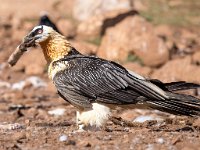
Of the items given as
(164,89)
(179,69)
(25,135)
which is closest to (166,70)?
(179,69)

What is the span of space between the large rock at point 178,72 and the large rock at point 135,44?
1287mm

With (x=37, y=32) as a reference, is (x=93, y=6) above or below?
above

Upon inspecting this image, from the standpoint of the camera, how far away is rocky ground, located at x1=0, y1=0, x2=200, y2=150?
7.54 meters

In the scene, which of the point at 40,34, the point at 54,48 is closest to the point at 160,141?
the point at 54,48

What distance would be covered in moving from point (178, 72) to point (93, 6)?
11082mm

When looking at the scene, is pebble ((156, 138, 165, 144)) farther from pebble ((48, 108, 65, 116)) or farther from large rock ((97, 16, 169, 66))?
large rock ((97, 16, 169, 66))

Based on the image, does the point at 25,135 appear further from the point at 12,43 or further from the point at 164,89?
the point at 12,43

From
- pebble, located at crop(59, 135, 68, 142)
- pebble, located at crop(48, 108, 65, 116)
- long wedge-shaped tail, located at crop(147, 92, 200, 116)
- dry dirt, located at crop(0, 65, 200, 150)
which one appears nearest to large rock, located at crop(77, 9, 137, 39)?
pebble, located at crop(48, 108, 65, 116)

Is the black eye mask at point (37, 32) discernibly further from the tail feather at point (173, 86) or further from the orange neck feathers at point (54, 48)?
the tail feather at point (173, 86)

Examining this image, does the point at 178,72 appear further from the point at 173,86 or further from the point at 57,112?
the point at 173,86

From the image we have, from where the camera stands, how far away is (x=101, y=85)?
8383 mm

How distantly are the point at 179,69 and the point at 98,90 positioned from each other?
348 inches

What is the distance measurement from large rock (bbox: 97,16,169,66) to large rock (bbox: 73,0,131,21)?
627cm

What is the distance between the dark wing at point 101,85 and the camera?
825cm
